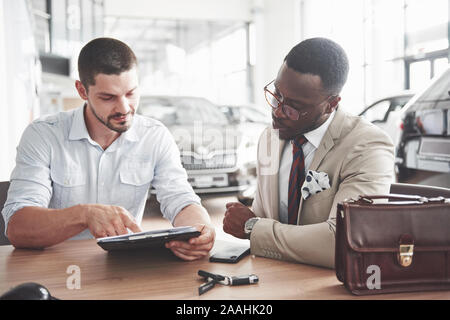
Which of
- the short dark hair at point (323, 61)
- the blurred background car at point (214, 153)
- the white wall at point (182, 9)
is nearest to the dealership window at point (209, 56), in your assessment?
the white wall at point (182, 9)

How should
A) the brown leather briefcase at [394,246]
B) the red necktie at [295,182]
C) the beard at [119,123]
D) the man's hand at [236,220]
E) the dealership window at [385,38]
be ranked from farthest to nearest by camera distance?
the dealership window at [385,38] < the beard at [119,123] < the red necktie at [295,182] < the man's hand at [236,220] < the brown leather briefcase at [394,246]

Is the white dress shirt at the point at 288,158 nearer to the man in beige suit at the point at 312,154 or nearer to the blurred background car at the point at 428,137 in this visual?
the man in beige suit at the point at 312,154

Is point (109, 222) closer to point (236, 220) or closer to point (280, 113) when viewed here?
point (236, 220)

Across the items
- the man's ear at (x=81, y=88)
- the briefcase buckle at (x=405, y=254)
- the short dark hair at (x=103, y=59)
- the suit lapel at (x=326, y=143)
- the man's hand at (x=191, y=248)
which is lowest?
A: the man's hand at (x=191, y=248)

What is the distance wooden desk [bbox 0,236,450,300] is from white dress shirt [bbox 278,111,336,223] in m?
0.46

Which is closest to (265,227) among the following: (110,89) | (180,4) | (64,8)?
(110,89)

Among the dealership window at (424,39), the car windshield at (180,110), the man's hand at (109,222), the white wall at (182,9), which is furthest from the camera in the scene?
the white wall at (182,9)

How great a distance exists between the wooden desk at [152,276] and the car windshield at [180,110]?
3897 mm

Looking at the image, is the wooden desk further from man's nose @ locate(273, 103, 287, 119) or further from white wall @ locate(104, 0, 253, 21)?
white wall @ locate(104, 0, 253, 21)

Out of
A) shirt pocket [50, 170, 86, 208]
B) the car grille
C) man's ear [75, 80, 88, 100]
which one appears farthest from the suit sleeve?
the car grille

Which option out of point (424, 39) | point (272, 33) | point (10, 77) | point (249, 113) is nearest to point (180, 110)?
point (10, 77)

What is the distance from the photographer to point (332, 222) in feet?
4.00

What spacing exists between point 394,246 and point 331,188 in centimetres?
49

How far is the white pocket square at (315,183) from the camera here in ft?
4.67
